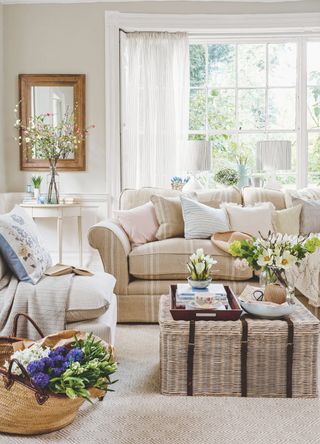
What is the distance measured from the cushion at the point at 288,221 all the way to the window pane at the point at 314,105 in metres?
1.92

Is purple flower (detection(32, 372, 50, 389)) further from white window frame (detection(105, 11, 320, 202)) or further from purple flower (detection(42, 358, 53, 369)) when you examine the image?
white window frame (detection(105, 11, 320, 202))

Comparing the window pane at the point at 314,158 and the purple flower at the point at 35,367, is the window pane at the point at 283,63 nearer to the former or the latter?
the window pane at the point at 314,158

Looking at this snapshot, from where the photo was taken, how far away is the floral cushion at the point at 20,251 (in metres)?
3.04

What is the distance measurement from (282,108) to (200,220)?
94.7 inches

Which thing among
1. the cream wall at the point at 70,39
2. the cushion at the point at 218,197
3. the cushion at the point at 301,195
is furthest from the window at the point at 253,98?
the cushion at the point at 218,197

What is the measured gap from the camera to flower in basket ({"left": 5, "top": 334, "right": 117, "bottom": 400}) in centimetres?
219

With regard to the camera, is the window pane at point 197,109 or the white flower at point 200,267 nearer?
the white flower at point 200,267

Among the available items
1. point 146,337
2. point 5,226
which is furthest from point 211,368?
point 5,226

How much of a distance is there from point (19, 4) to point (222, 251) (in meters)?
3.42

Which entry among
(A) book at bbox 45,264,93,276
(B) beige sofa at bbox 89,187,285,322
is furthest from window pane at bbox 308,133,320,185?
(A) book at bbox 45,264,93,276

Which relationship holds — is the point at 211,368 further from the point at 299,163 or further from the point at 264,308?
the point at 299,163

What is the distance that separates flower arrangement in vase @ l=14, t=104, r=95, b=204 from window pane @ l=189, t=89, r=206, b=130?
1.13m

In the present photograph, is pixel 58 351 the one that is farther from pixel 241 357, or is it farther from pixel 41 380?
pixel 241 357

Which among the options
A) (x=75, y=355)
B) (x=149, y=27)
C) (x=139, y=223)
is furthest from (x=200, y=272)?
(x=149, y=27)
